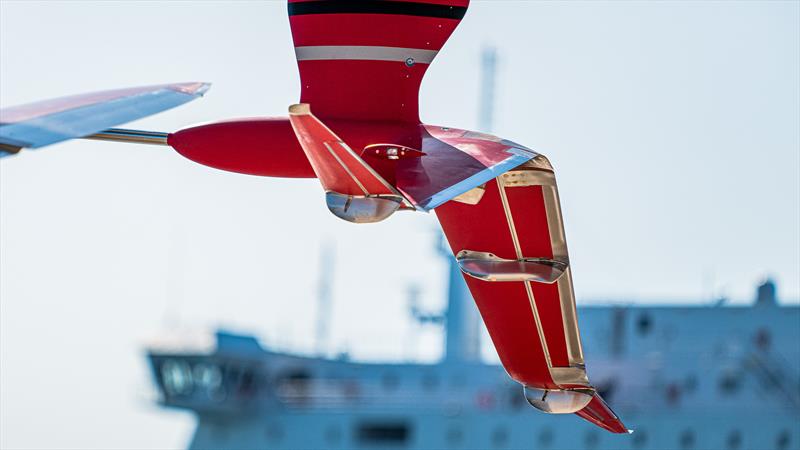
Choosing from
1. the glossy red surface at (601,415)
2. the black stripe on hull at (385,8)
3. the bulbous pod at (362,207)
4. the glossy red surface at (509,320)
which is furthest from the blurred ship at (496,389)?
the bulbous pod at (362,207)

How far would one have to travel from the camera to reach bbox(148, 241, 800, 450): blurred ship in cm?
4641

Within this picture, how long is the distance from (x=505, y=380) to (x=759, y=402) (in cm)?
873

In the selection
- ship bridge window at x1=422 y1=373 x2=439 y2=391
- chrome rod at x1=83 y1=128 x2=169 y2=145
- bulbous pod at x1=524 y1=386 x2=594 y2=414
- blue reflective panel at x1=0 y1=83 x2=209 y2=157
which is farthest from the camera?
ship bridge window at x1=422 y1=373 x2=439 y2=391

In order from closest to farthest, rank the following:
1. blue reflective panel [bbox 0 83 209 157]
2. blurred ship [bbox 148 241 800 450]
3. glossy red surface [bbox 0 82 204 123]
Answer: blue reflective panel [bbox 0 83 209 157] → glossy red surface [bbox 0 82 204 123] → blurred ship [bbox 148 241 800 450]

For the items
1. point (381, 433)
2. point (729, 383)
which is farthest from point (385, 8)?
point (381, 433)

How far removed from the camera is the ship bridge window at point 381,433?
176ft

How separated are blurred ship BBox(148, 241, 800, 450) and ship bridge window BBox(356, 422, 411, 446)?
45 mm

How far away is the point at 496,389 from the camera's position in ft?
173

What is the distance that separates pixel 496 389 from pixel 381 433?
4.11 m

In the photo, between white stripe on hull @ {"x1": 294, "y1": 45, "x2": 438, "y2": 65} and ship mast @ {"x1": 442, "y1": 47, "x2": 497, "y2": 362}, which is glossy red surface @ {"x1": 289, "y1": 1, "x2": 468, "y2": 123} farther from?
ship mast @ {"x1": 442, "y1": 47, "x2": 497, "y2": 362}

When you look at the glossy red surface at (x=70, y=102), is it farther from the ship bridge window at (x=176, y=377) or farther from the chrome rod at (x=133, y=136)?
the ship bridge window at (x=176, y=377)

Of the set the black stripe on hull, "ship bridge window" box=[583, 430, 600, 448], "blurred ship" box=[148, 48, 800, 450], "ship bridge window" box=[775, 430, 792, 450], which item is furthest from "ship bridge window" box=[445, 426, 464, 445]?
the black stripe on hull

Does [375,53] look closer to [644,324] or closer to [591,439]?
[644,324]

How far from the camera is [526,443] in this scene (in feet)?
164
